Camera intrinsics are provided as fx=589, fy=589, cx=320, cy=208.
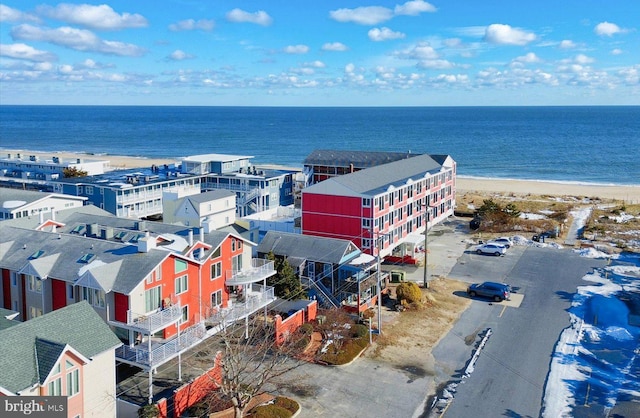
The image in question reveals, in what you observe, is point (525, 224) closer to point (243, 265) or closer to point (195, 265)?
point (243, 265)

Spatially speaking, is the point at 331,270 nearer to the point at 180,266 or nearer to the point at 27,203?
the point at 180,266

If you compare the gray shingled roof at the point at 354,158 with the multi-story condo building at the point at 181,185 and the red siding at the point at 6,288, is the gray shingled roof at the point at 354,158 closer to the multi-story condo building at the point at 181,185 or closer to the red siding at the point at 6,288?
the multi-story condo building at the point at 181,185

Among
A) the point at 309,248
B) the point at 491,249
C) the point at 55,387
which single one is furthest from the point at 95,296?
the point at 491,249

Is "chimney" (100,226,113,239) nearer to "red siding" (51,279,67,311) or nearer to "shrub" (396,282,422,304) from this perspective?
"red siding" (51,279,67,311)

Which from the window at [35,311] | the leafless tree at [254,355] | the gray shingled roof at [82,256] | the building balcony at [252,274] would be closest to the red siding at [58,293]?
the gray shingled roof at [82,256]

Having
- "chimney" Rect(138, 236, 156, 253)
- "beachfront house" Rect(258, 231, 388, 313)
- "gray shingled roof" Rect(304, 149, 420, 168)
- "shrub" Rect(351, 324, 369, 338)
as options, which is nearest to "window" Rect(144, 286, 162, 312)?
"chimney" Rect(138, 236, 156, 253)
